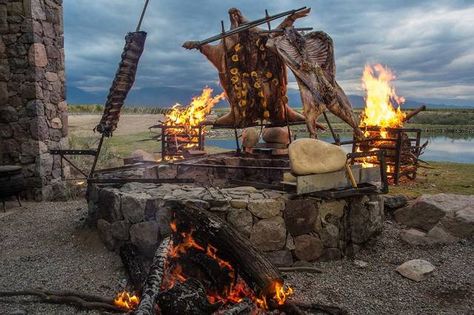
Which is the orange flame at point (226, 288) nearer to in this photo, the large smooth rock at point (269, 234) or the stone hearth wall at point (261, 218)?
the stone hearth wall at point (261, 218)

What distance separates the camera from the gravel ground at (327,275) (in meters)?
5.12

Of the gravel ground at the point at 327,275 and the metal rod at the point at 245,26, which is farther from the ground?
the metal rod at the point at 245,26

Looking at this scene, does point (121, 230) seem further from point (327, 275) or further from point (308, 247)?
point (327, 275)

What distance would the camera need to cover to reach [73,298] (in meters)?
4.94

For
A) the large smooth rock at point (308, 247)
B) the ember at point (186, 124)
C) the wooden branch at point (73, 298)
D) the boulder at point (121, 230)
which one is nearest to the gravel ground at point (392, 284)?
the large smooth rock at point (308, 247)

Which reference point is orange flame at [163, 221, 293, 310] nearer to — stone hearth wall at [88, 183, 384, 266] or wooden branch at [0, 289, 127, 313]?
stone hearth wall at [88, 183, 384, 266]

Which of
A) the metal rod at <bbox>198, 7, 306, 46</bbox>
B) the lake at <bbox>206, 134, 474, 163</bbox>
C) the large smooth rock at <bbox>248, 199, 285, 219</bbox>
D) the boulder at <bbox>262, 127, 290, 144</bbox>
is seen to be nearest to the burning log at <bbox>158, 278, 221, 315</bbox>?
the large smooth rock at <bbox>248, 199, 285, 219</bbox>

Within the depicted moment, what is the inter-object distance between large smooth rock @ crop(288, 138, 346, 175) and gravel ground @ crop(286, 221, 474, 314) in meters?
1.70

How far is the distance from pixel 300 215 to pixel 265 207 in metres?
0.68

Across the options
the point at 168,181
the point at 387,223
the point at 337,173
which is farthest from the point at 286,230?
the point at 387,223

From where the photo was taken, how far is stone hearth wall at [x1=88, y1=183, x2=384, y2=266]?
6.00 meters

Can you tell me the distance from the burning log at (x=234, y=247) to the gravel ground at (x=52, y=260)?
4.90 feet

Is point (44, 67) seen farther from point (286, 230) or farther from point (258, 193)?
point (286, 230)

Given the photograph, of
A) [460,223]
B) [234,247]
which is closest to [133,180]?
[234,247]
